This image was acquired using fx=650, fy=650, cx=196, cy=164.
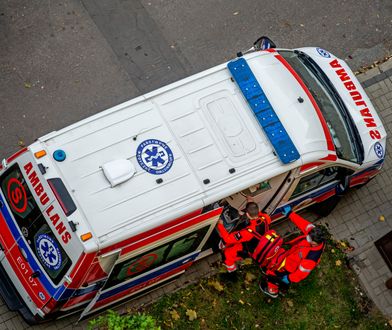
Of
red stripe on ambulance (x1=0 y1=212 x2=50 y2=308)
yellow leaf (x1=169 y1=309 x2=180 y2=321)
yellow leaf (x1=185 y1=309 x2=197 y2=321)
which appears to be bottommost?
yellow leaf (x1=185 y1=309 x2=197 y2=321)

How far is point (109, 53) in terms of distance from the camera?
10273 millimetres

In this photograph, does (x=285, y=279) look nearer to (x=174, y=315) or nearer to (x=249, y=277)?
(x=249, y=277)

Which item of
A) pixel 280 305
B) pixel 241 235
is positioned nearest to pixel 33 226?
pixel 241 235

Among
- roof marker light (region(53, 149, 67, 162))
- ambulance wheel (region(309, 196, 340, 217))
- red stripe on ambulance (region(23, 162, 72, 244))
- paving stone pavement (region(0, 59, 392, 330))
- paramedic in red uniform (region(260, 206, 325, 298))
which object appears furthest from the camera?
ambulance wheel (region(309, 196, 340, 217))

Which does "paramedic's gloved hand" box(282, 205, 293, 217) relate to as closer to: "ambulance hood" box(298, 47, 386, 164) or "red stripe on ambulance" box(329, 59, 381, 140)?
"ambulance hood" box(298, 47, 386, 164)

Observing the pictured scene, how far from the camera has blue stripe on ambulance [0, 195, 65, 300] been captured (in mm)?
7410

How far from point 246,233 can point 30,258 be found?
2614 mm

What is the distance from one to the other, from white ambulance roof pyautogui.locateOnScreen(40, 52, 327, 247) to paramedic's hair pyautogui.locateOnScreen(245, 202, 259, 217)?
52cm

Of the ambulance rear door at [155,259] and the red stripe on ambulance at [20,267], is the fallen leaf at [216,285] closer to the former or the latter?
the ambulance rear door at [155,259]

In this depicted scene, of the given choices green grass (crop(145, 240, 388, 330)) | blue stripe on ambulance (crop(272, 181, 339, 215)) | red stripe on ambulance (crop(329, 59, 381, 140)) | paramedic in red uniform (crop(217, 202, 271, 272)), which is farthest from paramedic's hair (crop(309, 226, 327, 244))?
red stripe on ambulance (crop(329, 59, 381, 140))

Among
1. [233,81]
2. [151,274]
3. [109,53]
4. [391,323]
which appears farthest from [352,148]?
[109,53]

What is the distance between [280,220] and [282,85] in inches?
81.9

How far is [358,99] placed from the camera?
9.19m

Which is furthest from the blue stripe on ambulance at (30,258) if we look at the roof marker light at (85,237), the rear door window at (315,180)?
the rear door window at (315,180)
